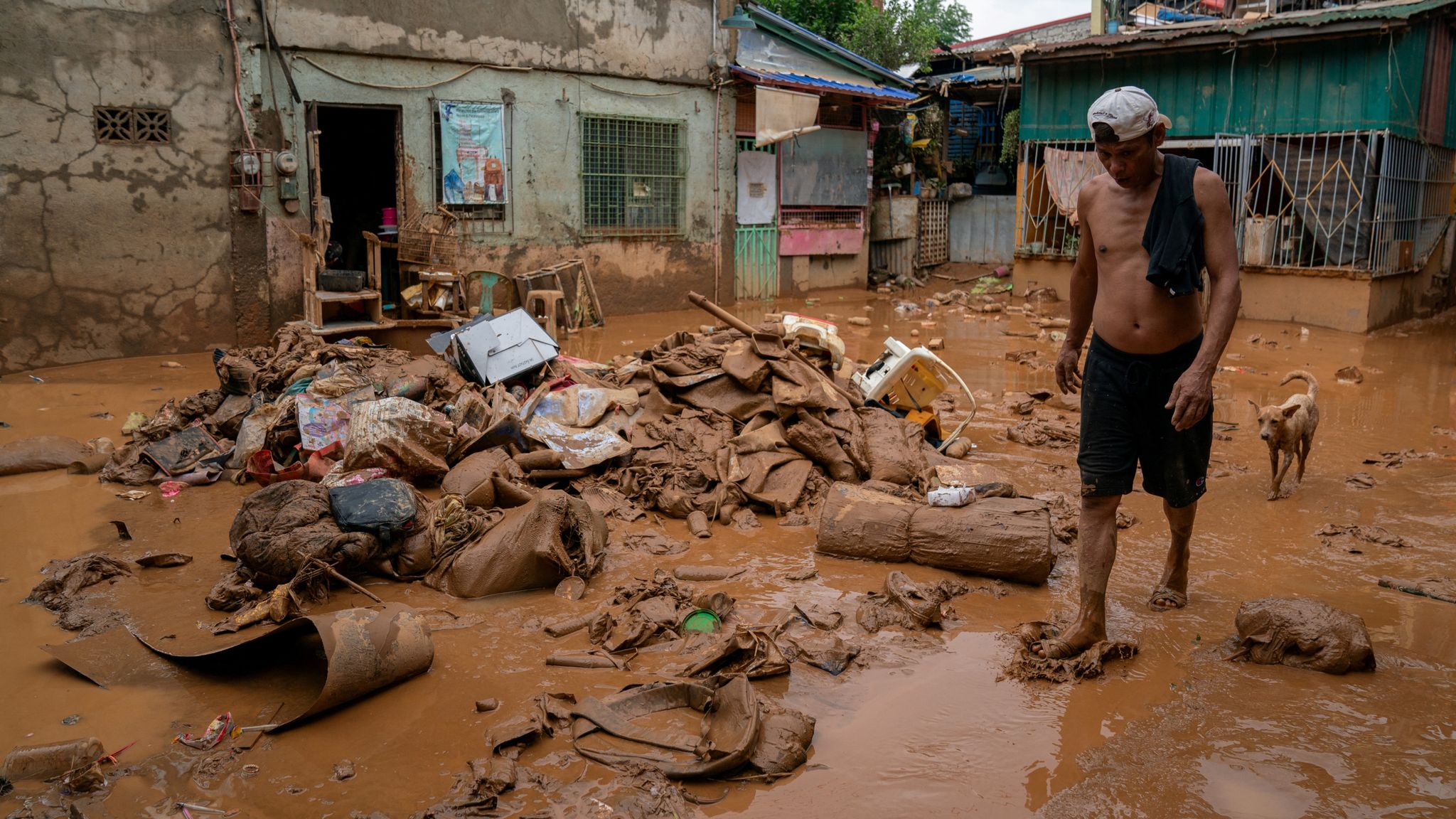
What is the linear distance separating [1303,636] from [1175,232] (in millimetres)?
1541

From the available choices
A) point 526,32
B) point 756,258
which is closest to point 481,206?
point 526,32

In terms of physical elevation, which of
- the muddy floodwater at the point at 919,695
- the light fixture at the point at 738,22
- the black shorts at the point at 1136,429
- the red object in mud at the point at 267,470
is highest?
the light fixture at the point at 738,22

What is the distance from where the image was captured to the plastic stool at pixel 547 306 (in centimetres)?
1195

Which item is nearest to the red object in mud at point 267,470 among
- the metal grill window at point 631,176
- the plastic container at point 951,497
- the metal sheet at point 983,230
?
the plastic container at point 951,497

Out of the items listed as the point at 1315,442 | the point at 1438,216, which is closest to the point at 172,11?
the point at 1315,442

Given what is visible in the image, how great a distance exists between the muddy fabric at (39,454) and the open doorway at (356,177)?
8036 millimetres

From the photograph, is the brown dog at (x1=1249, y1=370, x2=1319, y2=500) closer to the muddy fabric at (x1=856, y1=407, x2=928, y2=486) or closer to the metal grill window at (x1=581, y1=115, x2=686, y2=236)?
the muddy fabric at (x1=856, y1=407, x2=928, y2=486)

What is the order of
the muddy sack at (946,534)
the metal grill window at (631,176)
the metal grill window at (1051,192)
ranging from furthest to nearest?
the metal grill window at (1051,192)
the metal grill window at (631,176)
the muddy sack at (946,534)

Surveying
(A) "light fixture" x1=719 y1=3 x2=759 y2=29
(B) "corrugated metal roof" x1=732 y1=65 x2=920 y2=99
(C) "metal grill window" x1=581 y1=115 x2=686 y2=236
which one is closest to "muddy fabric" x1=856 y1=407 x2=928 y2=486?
(C) "metal grill window" x1=581 y1=115 x2=686 y2=236

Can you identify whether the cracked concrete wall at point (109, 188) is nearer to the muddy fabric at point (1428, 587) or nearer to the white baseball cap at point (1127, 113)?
the white baseball cap at point (1127, 113)

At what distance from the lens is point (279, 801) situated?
9.45ft

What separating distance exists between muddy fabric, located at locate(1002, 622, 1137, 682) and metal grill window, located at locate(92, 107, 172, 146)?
9902mm

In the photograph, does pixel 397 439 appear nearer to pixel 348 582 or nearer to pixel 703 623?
pixel 348 582

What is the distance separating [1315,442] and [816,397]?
13.4 feet
